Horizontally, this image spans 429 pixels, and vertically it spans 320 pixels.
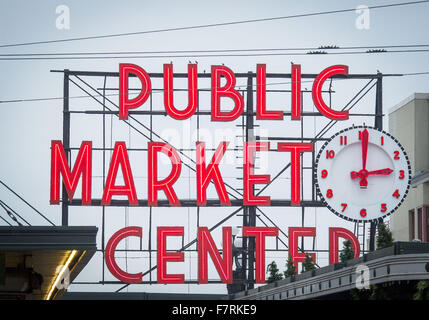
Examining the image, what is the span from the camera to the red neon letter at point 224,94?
171ft

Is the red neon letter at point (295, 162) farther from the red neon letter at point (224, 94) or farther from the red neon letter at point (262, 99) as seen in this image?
the red neon letter at point (224, 94)

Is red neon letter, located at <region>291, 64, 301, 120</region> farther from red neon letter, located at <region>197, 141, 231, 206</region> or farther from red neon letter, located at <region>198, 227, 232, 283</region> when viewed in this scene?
red neon letter, located at <region>198, 227, 232, 283</region>

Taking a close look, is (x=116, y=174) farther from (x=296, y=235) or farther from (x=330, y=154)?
(x=330, y=154)

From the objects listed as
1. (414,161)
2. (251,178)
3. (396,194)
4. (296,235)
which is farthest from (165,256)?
(414,161)

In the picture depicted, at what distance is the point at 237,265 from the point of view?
52812 millimetres

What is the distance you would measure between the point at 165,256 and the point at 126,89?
8.39 metres

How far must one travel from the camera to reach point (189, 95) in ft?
173
